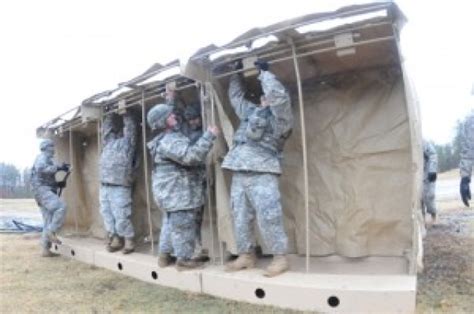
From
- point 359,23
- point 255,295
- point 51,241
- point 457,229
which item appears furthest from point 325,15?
point 51,241

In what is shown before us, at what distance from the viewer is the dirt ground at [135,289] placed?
14.0 feet

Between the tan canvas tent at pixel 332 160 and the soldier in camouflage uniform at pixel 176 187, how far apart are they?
21cm

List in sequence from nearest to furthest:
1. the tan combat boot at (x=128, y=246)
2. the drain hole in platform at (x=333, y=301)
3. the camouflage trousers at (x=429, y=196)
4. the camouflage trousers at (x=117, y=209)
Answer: the drain hole in platform at (x=333, y=301), the tan combat boot at (x=128, y=246), the camouflage trousers at (x=117, y=209), the camouflage trousers at (x=429, y=196)

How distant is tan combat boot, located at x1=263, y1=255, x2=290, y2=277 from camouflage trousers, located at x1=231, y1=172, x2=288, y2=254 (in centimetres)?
5

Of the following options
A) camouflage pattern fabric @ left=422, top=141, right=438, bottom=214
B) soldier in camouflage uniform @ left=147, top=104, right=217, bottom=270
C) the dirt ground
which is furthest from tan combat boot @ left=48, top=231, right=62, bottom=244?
camouflage pattern fabric @ left=422, top=141, right=438, bottom=214

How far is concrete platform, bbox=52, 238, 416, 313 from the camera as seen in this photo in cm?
379

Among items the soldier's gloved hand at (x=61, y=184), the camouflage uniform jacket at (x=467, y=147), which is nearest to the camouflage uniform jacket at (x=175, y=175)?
the soldier's gloved hand at (x=61, y=184)

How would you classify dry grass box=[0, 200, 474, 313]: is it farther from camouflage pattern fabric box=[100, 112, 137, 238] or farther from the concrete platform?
camouflage pattern fabric box=[100, 112, 137, 238]

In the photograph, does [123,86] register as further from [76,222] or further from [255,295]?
[76,222]

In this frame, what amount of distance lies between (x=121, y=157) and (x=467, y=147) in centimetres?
547

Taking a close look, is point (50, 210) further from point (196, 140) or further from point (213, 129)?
point (213, 129)

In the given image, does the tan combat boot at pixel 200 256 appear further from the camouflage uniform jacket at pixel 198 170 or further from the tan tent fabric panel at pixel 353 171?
the camouflage uniform jacket at pixel 198 170

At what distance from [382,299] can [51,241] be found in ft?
18.5

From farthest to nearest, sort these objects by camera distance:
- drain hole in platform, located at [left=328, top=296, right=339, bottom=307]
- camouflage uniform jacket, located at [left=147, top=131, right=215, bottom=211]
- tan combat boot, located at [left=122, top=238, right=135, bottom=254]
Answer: tan combat boot, located at [left=122, top=238, right=135, bottom=254] < camouflage uniform jacket, located at [left=147, top=131, right=215, bottom=211] < drain hole in platform, located at [left=328, top=296, right=339, bottom=307]
